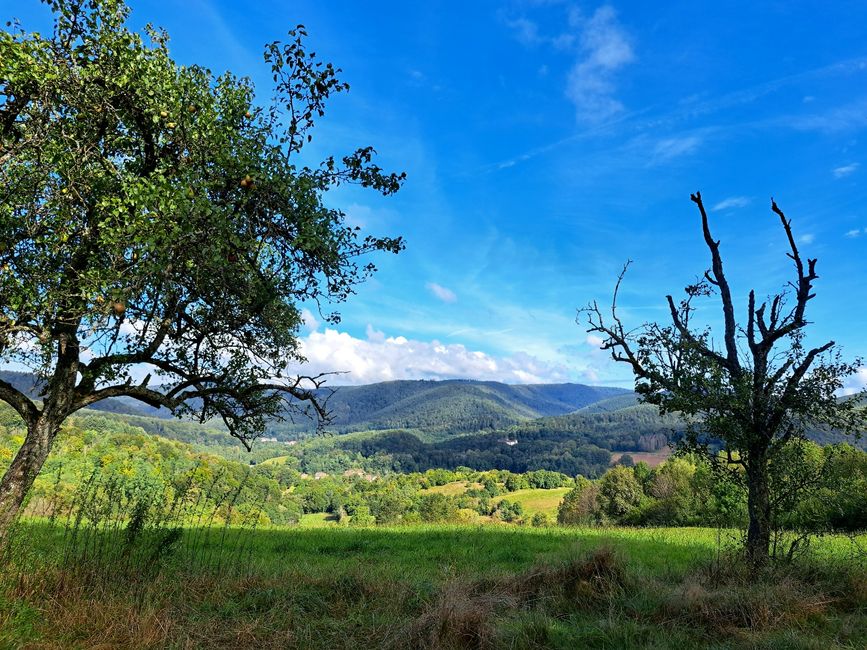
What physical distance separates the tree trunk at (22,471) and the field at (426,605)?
1.01 m

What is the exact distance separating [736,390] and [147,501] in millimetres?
13190

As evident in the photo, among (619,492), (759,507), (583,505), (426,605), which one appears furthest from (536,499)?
(426,605)

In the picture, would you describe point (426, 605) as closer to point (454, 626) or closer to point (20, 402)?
point (454, 626)

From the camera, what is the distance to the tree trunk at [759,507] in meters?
10.3

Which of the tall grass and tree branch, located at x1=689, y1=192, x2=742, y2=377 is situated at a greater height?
tree branch, located at x1=689, y1=192, x2=742, y2=377

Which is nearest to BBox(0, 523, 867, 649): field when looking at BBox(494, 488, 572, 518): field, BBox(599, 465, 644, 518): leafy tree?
BBox(599, 465, 644, 518): leafy tree

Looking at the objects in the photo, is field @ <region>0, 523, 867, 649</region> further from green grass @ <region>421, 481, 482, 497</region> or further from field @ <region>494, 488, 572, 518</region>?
green grass @ <region>421, 481, 482, 497</region>

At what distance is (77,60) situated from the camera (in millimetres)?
8500

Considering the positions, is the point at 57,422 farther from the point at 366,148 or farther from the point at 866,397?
the point at 866,397

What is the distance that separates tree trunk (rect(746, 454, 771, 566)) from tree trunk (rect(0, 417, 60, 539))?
1531cm

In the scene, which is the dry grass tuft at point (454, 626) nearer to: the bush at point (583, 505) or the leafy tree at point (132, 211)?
the leafy tree at point (132, 211)

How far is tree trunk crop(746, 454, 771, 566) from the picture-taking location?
10344 millimetres

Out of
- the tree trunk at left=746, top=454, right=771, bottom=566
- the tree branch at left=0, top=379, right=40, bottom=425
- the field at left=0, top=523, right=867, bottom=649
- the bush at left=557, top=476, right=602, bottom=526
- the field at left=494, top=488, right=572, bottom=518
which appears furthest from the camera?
the field at left=494, top=488, right=572, bottom=518

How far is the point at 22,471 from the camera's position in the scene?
28.6 feet
